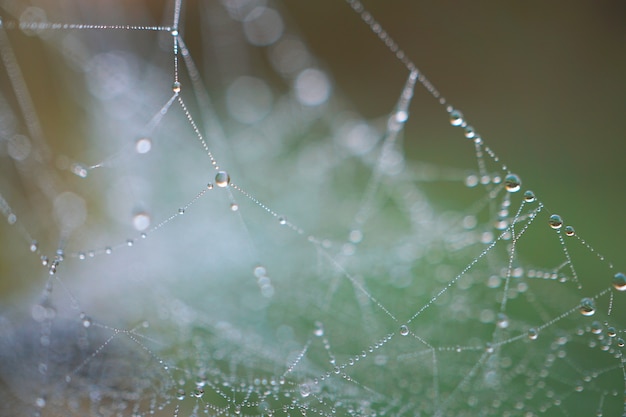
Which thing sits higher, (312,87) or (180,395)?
(312,87)

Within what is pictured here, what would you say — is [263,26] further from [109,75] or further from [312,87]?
[109,75]

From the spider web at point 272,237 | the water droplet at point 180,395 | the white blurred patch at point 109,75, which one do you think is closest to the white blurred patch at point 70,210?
the spider web at point 272,237

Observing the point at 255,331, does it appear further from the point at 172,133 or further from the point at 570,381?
the point at 172,133

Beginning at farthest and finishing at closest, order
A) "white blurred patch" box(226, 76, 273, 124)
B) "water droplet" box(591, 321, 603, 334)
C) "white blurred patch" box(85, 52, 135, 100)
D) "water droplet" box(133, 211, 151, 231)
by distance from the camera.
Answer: "white blurred patch" box(226, 76, 273, 124)
"white blurred patch" box(85, 52, 135, 100)
"water droplet" box(133, 211, 151, 231)
"water droplet" box(591, 321, 603, 334)

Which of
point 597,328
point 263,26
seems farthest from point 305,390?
point 263,26

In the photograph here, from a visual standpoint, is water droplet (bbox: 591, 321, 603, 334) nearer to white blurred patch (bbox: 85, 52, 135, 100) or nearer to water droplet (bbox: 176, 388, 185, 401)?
water droplet (bbox: 176, 388, 185, 401)

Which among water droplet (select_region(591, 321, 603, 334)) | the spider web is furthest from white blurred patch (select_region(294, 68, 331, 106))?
water droplet (select_region(591, 321, 603, 334))

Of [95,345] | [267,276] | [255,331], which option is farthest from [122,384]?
[267,276]

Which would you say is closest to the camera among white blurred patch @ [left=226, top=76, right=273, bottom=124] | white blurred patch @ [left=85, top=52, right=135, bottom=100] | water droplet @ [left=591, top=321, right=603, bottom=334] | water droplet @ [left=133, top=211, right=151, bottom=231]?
water droplet @ [left=591, top=321, right=603, bottom=334]
